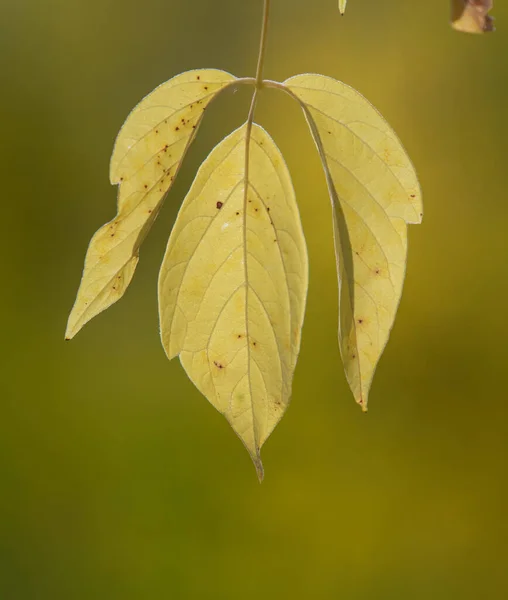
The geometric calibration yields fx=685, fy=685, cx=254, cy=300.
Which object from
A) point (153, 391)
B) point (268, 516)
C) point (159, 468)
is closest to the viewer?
point (268, 516)

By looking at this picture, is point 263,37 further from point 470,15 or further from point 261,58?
point 470,15

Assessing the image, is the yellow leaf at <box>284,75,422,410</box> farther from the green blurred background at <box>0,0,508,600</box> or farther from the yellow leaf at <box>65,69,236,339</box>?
the green blurred background at <box>0,0,508,600</box>

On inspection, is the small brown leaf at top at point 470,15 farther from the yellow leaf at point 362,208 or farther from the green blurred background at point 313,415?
the green blurred background at point 313,415

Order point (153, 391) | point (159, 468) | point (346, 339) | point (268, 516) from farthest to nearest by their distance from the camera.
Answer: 1. point (153, 391)
2. point (159, 468)
3. point (268, 516)
4. point (346, 339)

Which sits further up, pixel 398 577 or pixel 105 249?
pixel 105 249

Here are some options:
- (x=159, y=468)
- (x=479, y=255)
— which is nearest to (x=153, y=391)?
(x=159, y=468)

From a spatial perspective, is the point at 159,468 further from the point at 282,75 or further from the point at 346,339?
the point at 346,339

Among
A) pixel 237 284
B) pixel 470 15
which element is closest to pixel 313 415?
pixel 237 284
